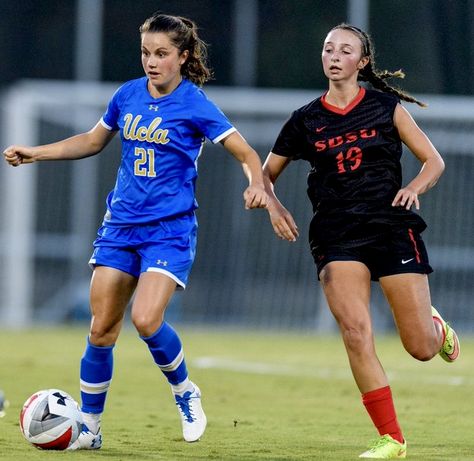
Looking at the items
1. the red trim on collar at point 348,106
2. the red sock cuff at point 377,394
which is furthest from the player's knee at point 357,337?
the red trim on collar at point 348,106

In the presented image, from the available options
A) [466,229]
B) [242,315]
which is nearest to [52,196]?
[242,315]

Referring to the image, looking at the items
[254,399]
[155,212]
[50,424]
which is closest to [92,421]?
[50,424]

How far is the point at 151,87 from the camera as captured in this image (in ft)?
24.6

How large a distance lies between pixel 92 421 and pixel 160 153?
4.64 ft

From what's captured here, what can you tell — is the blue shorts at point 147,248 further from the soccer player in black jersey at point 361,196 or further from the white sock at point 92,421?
the white sock at point 92,421

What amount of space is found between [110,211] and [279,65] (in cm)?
1686

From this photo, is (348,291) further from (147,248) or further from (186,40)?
(186,40)

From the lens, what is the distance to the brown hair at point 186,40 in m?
7.43

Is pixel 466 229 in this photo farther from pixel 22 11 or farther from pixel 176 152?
pixel 176 152

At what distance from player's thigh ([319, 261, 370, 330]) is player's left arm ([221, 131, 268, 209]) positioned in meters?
0.49

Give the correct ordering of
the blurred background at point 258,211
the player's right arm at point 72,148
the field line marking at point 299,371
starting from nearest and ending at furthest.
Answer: the player's right arm at point 72,148 → the field line marking at point 299,371 → the blurred background at point 258,211

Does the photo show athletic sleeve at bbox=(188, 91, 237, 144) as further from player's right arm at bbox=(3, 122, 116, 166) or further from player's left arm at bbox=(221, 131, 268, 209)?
player's right arm at bbox=(3, 122, 116, 166)

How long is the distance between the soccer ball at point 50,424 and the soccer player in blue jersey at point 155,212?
143 mm

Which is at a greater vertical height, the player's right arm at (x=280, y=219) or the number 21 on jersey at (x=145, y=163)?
the number 21 on jersey at (x=145, y=163)
